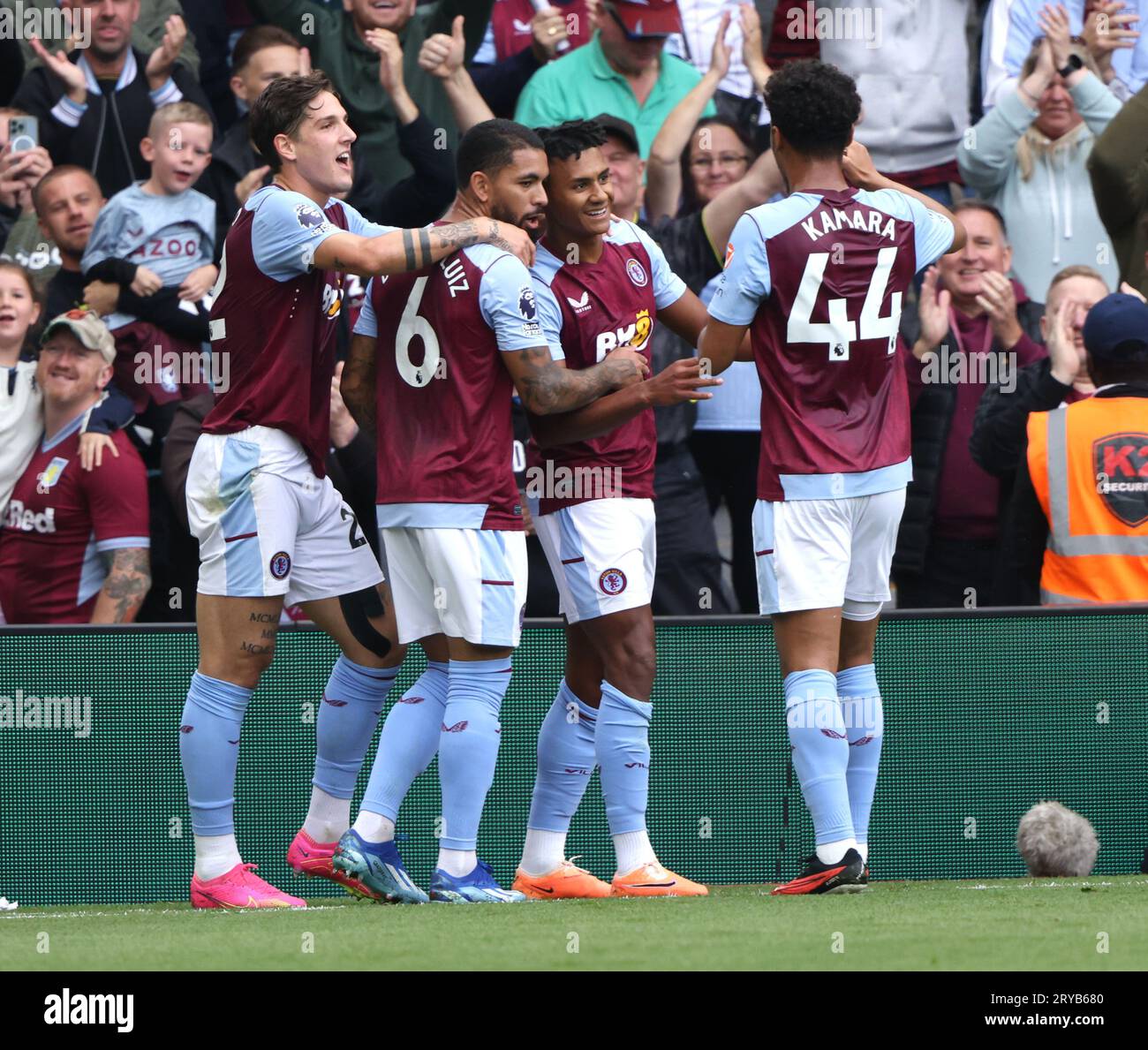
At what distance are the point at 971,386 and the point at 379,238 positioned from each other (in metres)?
4.06

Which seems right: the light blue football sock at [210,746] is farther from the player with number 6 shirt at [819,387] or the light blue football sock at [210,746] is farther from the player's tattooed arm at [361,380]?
the player with number 6 shirt at [819,387]

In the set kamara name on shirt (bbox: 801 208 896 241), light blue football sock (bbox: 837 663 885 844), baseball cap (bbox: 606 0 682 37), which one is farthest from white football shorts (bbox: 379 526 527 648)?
baseball cap (bbox: 606 0 682 37)

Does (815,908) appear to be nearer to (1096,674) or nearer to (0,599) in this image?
(1096,674)

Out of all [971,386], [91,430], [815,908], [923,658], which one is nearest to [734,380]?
[971,386]

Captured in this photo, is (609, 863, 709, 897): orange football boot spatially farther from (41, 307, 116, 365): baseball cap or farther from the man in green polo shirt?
the man in green polo shirt

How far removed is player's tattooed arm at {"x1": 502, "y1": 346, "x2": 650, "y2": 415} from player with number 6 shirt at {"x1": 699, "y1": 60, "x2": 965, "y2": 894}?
12.7 inches

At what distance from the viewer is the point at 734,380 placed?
9258mm

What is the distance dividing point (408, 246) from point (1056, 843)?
3447mm

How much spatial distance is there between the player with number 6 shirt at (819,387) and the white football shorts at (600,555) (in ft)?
1.48

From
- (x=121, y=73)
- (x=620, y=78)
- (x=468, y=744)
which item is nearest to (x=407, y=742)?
(x=468, y=744)

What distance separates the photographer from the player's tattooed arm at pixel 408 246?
6.06 m

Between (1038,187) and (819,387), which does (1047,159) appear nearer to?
(1038,187)

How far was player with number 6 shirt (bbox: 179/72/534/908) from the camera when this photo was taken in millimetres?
6293

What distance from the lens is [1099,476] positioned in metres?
7.84
